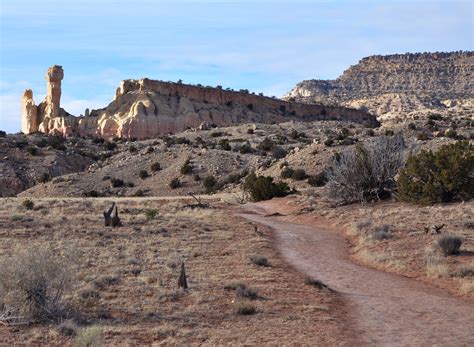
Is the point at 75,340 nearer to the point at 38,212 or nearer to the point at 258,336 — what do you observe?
the point at 258,336

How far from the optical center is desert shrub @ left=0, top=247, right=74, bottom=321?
433 inches

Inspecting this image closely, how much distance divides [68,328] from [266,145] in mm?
47105

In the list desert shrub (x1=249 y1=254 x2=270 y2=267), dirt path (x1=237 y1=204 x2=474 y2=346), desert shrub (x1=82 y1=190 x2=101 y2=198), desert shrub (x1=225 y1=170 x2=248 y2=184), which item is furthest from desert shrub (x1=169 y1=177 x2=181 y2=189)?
desert shrub (x1=249 y1=254 x2=270 y2=267)

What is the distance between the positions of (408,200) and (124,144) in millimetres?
48296

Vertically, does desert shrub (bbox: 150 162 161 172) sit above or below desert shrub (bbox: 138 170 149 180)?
above

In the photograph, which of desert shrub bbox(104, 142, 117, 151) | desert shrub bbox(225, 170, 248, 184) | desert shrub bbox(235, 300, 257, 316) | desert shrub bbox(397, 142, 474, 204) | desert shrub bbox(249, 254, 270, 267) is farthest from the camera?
desert shrub bbox(104, 142, 117, 151)

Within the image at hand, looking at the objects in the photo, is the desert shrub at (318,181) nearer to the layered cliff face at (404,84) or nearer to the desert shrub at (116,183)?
the desert shrub at (116,183)

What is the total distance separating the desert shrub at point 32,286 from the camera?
36.1ft

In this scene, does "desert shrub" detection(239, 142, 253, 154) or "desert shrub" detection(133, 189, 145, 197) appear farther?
"desert shrub" detection(239, 142, 253, 154)

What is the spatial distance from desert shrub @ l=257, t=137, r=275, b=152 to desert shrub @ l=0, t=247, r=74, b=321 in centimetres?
4475

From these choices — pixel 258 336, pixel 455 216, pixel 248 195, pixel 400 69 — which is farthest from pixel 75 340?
pixel 400 69

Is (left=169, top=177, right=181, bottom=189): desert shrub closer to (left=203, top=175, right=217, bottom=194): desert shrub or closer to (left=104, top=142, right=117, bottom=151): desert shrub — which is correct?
(left=203, top=175, right=217, bottom=194): desert shrub

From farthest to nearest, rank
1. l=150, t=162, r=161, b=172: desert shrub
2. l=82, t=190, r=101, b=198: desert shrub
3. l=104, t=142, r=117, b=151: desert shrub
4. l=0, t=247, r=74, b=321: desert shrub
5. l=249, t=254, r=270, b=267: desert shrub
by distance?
1. l=104, t=142, r=117, b=151: desert shrub
2. l=150, t=162, r=161, b=172: desert shrub
3. l=82, t=190, r=101, b=198: desert shrub
4. l=249, t=254, r=270, b=267: desert shrub
5. l=0, t=247, r=74, b=321: desert shrub

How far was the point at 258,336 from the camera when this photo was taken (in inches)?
399
